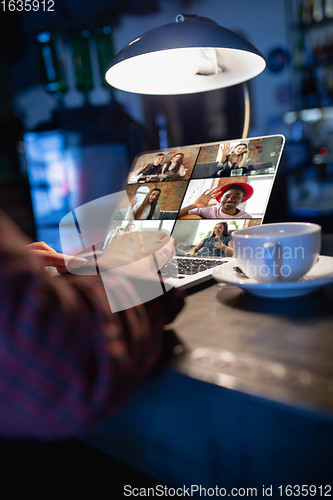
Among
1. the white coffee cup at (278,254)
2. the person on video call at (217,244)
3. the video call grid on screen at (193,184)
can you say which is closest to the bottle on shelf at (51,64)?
the video call grid on screen at (193,184)

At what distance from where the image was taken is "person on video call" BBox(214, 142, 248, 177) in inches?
37.4

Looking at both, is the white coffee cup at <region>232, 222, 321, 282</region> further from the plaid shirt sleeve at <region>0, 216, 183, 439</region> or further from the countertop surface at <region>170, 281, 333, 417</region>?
the plaid shirt sleeve at <region>0, 216, 183, 439</region>

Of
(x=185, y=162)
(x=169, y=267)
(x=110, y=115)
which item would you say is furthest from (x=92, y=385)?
(x=110, y=115)

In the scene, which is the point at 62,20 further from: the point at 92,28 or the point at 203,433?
the point at 203,433

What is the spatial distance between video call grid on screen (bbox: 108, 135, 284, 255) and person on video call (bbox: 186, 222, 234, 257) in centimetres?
1

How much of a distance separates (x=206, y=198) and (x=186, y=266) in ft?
0.74

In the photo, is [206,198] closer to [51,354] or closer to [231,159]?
[231,159]

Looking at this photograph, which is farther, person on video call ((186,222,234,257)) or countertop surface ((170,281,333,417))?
person on video call ((186,222,234,257))

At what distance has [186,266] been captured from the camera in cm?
80

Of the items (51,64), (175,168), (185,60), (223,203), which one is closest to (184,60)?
(185,60)

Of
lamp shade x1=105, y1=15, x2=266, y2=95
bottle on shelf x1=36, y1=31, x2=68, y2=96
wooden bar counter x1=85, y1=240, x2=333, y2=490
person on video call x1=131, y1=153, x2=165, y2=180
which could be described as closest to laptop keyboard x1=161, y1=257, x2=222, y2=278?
wooden bar counter x1=85, y1=240, x2=333, y2=490

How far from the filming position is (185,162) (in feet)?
3.44

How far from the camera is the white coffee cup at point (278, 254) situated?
54cm

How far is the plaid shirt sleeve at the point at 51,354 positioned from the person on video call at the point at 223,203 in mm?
570
